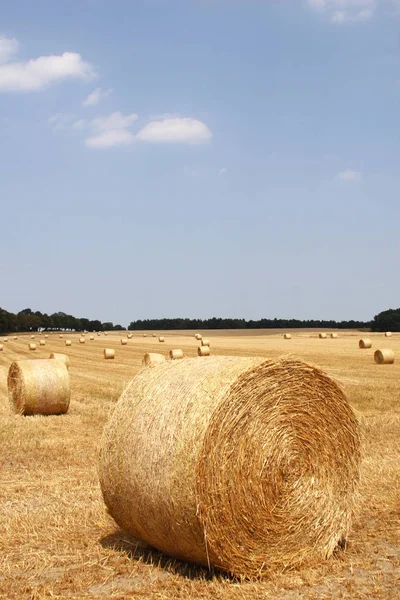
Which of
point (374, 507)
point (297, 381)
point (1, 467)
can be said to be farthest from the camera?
point (1, 467)

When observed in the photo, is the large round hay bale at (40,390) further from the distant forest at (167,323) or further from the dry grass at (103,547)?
the distant forest at (167,323)

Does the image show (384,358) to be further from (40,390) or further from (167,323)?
(167,323)

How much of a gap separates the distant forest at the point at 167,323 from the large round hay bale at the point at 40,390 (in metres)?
60.1

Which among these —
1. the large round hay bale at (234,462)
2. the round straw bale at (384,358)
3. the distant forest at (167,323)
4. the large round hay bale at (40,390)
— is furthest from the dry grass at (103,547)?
the distant forest at (167,323)

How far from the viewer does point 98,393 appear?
1819cm

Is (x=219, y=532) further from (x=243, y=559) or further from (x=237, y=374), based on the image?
(x=237, y=374)

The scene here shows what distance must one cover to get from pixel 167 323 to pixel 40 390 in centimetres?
8065

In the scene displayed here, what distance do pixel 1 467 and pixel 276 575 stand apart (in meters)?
5.21

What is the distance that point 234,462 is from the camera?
557 centimetres

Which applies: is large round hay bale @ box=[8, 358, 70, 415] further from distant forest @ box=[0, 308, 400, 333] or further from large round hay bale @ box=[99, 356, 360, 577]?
distant forest @ box=[0, 308, 400, 333]

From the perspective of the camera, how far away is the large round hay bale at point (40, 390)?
14.5 metres

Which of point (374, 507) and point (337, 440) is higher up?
point (337, 440)

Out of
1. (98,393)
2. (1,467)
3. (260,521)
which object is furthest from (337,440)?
(98,393)

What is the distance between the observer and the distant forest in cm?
7538
